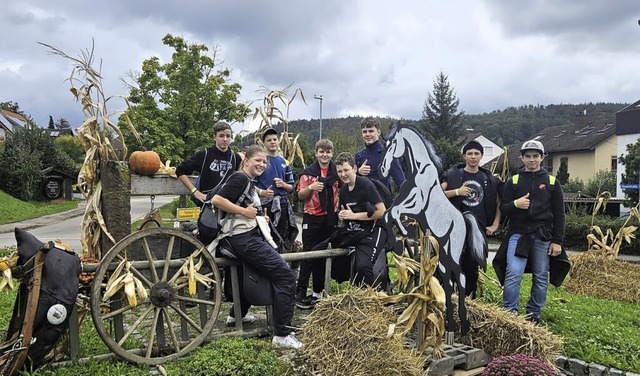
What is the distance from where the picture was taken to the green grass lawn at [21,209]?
24984 millimetres

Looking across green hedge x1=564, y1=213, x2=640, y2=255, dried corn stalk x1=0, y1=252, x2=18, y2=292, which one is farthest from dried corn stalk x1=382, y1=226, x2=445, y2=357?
green hedge x1=564, y1=213, x2=640, y2=255

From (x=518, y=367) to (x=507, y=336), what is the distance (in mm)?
960

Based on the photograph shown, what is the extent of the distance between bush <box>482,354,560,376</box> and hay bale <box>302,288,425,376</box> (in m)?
0.52

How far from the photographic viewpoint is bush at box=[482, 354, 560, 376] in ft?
12.5

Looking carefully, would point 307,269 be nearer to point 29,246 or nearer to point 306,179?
point 306,179

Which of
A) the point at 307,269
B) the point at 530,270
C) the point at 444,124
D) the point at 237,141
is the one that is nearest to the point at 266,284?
the point at 307,269

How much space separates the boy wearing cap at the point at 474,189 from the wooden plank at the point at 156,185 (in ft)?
9.53

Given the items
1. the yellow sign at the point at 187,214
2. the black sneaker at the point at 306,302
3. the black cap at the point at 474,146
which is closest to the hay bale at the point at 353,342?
the black sneaker at the point at 306,302

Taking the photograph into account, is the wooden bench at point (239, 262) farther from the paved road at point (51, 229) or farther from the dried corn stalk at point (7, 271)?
the paved road at point (51, 229)

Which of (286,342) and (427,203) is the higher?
(427,203)

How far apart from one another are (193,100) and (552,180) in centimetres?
1999

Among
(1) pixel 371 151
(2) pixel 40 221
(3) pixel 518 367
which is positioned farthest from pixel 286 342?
(2) pixel 40 221

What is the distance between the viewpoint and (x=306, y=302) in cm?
634

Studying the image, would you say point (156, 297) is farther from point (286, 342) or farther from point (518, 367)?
point (518, 367)
